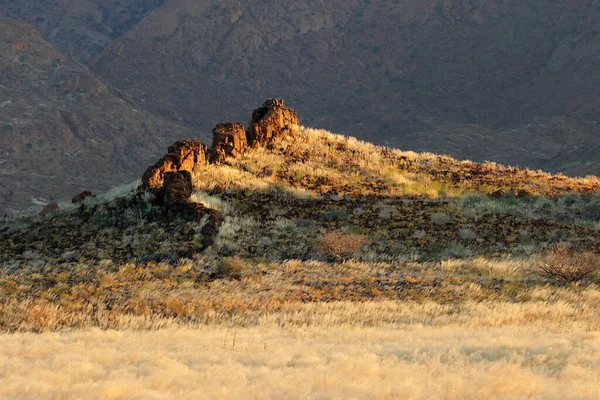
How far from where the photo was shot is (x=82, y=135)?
4156 inches

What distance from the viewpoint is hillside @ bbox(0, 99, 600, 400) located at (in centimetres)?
673

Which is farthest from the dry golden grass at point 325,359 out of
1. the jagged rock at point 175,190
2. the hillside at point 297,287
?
the jagged rock at point 175,190

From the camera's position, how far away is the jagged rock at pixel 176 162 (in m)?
17.5

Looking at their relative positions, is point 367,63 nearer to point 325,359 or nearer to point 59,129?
point 59,129

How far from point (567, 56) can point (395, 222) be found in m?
139

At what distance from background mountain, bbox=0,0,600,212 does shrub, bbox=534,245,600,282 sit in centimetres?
9655

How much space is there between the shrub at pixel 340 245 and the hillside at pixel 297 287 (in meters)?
0.04

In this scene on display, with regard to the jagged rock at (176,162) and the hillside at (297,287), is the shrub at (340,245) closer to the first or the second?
the hillside at (297,287)

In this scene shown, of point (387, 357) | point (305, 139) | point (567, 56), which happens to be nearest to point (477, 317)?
point (387, 357)

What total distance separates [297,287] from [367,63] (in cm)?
15712

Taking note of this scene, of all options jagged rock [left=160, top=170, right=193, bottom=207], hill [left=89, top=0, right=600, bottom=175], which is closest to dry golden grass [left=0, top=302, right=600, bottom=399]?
jagged rock [left=160, top=170, right=193, bottom=207]

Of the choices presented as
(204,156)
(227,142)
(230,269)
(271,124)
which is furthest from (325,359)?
(271,124)

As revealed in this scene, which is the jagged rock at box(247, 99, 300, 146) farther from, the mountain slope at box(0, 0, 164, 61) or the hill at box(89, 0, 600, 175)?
the mountain slope at box(0, 0, 164, 61)

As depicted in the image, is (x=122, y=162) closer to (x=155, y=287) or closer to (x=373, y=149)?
(x=373, y=149)
